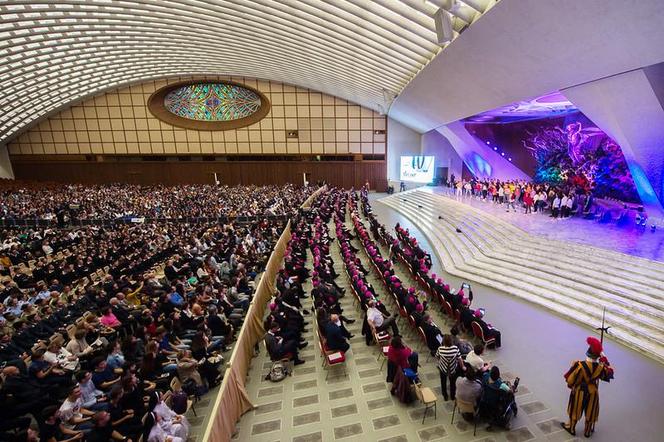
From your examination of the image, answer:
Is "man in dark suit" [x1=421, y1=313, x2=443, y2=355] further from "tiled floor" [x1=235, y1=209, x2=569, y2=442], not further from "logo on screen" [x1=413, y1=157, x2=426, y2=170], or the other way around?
"logo on screen" [x1=413, y1=157, x2=426, y2=170]

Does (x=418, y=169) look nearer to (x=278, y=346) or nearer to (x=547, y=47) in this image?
(x=547, y=47)

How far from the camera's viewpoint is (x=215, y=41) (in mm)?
20500

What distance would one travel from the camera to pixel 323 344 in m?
6.01

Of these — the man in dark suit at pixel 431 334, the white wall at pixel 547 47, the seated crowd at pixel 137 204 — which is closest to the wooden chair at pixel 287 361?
the man in dark suit at pixel 431 334

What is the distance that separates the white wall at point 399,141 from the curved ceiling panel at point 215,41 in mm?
4509

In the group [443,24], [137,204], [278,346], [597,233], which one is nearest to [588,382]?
[278,346]

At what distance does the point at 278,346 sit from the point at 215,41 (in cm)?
2139

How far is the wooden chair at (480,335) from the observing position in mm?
5945

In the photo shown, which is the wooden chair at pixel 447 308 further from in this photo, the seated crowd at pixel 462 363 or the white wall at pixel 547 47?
the white wall at pixel 547 47

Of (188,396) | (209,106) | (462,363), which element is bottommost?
(188,396)

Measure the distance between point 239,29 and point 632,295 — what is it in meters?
19.6

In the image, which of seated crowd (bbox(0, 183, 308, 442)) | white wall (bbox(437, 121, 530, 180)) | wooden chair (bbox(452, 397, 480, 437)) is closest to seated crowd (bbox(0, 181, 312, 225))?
seated crowd (bbox(0, 183, 308, 442))

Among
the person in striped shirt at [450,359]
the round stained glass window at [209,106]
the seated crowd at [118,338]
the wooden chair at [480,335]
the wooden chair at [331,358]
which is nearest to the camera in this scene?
the seated crowd at [118,338]

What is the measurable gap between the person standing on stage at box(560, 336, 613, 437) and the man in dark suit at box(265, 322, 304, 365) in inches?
169
